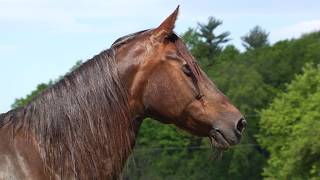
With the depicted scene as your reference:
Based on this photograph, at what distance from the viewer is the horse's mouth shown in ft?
17.9

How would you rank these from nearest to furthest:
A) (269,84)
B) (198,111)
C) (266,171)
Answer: (198,111)
(266,171)
(269,84)

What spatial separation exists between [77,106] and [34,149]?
404mm

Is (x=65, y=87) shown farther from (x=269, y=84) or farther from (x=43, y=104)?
(x=269, y=84)

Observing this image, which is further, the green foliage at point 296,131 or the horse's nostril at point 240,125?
the green foliage at point 296,131

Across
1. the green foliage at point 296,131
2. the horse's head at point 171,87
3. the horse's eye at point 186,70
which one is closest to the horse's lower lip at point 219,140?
the horse's head at point 171,87

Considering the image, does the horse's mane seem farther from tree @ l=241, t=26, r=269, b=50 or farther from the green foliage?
tree @ l=241, t=26, r=269, b=50

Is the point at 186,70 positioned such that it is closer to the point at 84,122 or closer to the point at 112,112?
the point at 112,112

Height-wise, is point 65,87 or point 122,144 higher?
point 65,87

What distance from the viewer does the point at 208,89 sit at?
5.54 meters

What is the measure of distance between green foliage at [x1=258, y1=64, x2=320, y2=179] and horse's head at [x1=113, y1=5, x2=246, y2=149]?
44709 mm

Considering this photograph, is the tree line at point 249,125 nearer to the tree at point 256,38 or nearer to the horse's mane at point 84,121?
the tree at point 256,38

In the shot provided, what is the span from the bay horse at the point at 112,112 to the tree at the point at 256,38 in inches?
3768

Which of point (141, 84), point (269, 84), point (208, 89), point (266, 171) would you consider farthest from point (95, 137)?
point (269, 84)

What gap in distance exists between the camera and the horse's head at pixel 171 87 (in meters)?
5.41
